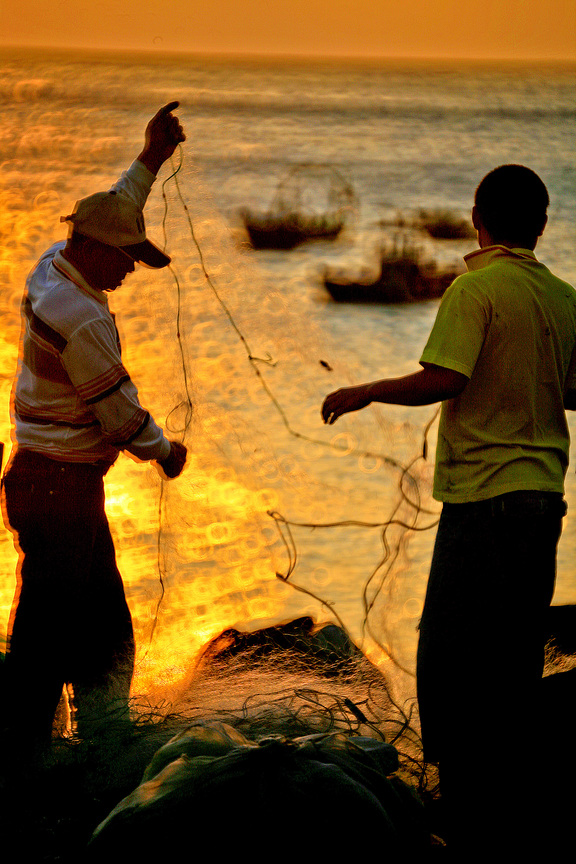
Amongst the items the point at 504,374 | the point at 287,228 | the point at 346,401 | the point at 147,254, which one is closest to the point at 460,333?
the point at 504,374

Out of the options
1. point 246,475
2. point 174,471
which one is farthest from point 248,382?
point 174,471

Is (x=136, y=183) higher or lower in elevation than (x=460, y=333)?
higher

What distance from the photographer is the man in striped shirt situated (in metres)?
1.63

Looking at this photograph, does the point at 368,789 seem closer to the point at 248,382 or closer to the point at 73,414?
the point at 73,414

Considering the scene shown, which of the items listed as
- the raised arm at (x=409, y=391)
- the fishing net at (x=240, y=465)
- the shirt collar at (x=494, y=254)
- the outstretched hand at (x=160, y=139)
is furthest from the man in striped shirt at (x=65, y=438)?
the shirt collar at (x=494, y=254)

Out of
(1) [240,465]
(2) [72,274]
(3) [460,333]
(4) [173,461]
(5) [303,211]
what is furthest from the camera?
(5) [303,211]

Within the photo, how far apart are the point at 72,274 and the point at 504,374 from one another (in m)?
0.89

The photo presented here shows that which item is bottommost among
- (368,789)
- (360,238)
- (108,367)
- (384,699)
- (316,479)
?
(384,699)

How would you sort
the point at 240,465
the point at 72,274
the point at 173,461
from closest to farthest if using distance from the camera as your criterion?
1. the point at 72,274
2. the point at 173,461
3. the point at 240,465

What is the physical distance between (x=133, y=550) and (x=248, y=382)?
525mm

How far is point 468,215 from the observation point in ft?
7.70

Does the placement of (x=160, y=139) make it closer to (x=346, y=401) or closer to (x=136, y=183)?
(x=136, y=183)

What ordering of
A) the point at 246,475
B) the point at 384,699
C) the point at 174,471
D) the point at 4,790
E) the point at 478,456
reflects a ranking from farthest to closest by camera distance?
the point at 246,475
the point at 384,699
the point at 174,471
the point at 478,456
the point at 4,790

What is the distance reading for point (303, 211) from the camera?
2.23m
